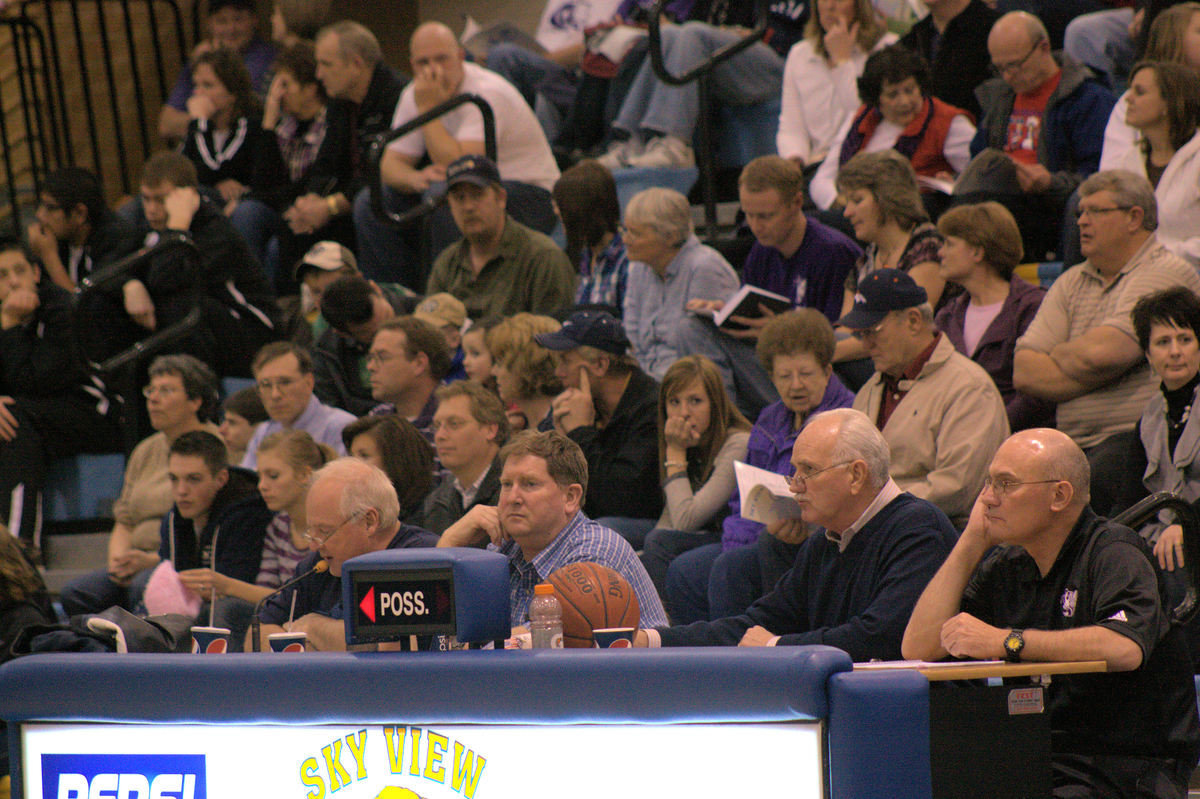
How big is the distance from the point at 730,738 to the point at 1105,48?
6.01 m

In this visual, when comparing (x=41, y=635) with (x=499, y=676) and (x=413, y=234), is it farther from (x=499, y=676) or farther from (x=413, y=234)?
(x=413, y=234)

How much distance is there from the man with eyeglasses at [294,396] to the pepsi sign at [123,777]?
3494 millimetres

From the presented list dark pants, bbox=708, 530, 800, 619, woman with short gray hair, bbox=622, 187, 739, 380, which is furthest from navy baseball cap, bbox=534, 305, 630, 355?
dark pants, bbox=708, 530, 800, 619

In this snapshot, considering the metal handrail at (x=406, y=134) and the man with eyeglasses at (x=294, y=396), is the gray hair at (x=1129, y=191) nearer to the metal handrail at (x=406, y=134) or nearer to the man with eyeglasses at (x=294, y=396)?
the man with eyeglasses at (x=294, y=396)

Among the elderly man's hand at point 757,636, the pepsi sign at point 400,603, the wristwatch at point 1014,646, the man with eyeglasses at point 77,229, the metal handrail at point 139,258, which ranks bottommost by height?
the wristwatch at point 1014,646

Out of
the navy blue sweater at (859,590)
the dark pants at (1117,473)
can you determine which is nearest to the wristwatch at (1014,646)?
the navy blue sweater at (859,590)

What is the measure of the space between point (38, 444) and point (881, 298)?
472 centimetres

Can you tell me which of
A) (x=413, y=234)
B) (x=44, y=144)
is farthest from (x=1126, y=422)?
(x=44, y=144)

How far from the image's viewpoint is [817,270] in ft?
22.0

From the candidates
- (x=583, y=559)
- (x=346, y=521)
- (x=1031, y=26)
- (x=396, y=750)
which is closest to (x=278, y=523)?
(x=346, y=521)

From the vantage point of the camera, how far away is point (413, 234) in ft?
29.3

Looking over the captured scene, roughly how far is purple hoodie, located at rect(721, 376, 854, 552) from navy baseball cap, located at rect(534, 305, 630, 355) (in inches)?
32.2

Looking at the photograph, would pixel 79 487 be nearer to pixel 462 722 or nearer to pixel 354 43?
pixel 354 43

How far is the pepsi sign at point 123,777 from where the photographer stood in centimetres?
309
